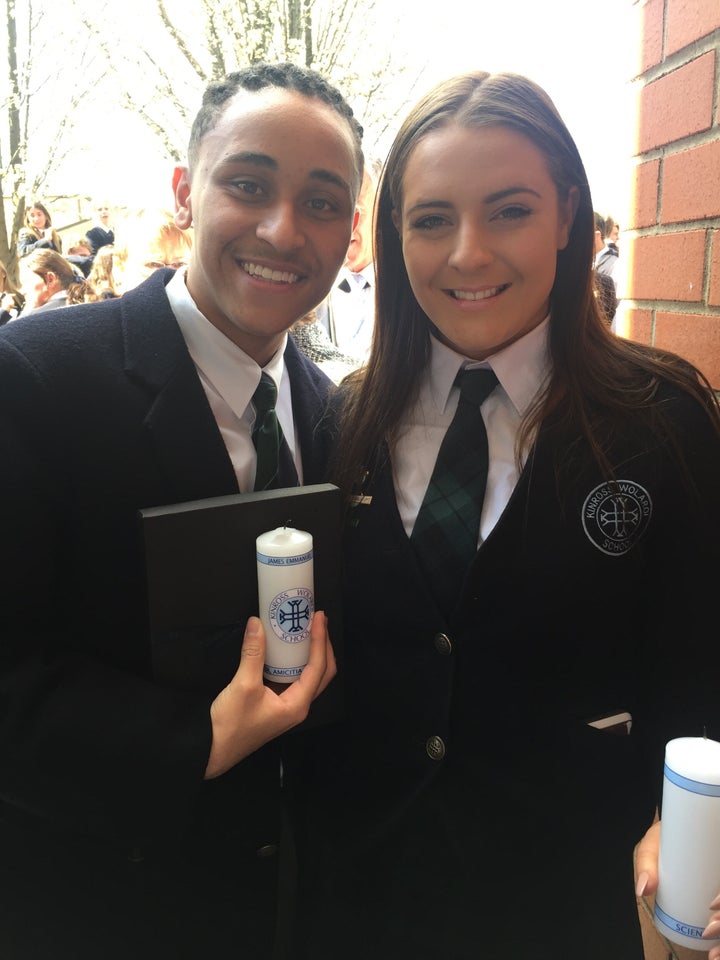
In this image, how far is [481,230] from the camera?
1.50 metres

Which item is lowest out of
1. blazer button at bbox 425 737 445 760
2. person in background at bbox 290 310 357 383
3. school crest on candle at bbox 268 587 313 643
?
blazer button at bbox 425 737 445 760

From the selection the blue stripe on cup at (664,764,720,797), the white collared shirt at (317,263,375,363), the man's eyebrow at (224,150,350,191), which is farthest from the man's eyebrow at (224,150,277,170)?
the white collared shirt at (317,263,375,363)

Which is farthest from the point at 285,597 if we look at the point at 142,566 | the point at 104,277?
the point at 104,277

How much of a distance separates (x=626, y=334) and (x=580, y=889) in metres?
1.39

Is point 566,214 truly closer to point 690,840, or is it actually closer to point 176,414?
point 176,414

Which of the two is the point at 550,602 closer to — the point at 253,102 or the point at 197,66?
the point at 253,102

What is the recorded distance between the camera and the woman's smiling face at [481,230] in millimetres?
1472

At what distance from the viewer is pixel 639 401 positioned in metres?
1.48

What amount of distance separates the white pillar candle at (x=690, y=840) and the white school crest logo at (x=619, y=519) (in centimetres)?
40

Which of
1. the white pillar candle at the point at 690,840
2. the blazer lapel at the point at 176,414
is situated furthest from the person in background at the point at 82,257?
the white pillar candle at the point at 690,840

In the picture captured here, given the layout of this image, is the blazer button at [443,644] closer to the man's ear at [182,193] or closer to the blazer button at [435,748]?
the blazer button at [435,748]

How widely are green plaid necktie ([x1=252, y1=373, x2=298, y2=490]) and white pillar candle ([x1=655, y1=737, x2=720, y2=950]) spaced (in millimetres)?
930

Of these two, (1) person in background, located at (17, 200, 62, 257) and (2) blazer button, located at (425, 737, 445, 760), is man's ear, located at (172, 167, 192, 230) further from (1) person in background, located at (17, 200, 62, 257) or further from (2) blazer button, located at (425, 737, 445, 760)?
(1) person in background, located at (17, 200, 62, 257)

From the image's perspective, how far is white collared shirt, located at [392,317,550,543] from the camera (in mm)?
1562
